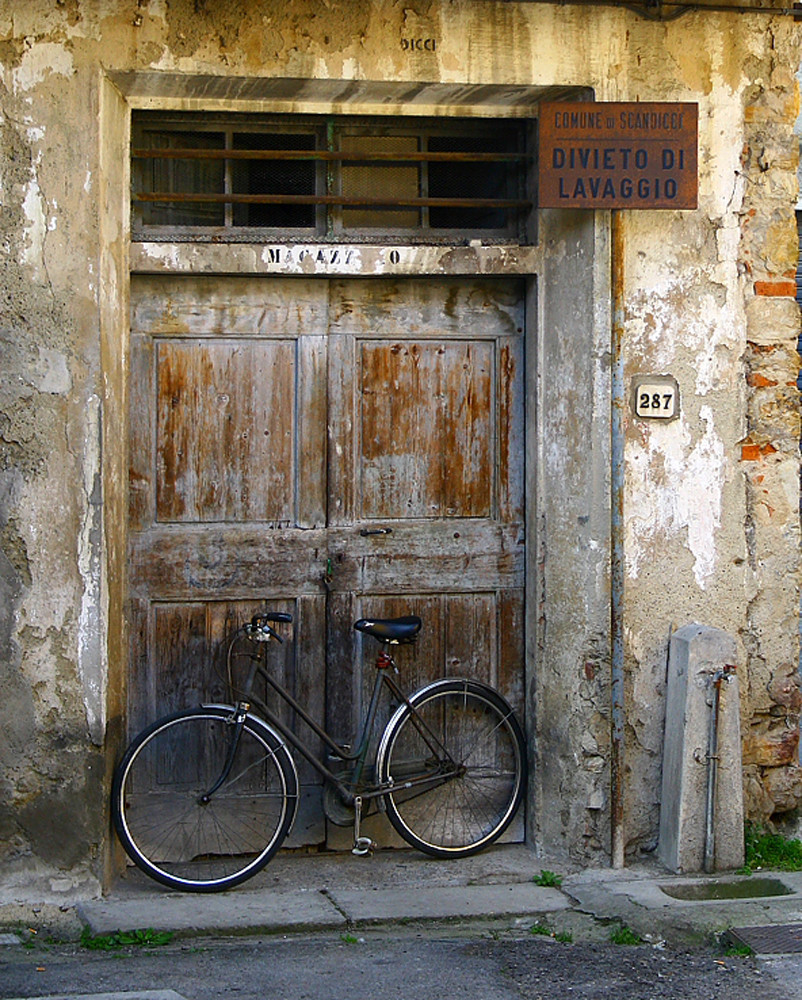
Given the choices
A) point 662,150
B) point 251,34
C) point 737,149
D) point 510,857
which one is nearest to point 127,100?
point 251,34

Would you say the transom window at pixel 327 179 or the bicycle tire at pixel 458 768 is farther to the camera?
the bicycle tire at pixel 458 768

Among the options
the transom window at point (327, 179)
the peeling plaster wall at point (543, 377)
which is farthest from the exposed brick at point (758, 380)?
the transom window at point (327, 179)

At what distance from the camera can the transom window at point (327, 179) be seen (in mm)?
5738

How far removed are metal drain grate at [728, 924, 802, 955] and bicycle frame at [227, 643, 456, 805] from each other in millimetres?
1504

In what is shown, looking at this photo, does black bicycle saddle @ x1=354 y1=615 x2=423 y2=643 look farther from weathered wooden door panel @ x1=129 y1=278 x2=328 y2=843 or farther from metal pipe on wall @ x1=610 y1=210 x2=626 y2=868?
metal pipe on wall @ x1=610 y1=210 x2=626 y2=868

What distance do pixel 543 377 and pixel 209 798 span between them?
2355 mm

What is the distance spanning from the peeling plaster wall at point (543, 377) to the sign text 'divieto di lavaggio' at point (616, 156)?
0.12 m

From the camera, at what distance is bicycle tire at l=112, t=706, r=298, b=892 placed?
545 cm

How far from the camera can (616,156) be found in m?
5.58

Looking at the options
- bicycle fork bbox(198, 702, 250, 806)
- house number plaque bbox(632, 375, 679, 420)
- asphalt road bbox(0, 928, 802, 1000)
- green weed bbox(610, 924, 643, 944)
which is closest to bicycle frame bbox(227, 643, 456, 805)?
bicycle fork bbox(198, 702, 250, 806)

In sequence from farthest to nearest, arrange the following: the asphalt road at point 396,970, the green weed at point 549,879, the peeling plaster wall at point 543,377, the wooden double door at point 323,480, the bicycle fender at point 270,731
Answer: the wooden double door at point 323,480
the green weed at point 549,879
the bicycle fender at point 270,731
the peeling plaster wall at point 543,377
the asphalt road at point 396,970

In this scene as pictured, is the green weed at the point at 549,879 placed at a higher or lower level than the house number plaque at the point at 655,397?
lower

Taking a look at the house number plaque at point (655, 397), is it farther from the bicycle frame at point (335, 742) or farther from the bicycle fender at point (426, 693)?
the bicycle frame at point (335, 742)

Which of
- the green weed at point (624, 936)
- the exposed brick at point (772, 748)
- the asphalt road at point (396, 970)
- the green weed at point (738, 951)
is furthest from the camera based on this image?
the exposed brick at point (772, 748)
